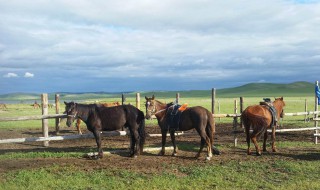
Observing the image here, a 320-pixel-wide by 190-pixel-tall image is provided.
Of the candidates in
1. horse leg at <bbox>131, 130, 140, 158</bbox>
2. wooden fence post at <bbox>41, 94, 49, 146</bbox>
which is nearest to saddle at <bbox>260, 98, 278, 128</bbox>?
horse leg at <bbox>131, 130, 140, 158</bbox>

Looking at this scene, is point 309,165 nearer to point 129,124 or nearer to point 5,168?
point 129,124

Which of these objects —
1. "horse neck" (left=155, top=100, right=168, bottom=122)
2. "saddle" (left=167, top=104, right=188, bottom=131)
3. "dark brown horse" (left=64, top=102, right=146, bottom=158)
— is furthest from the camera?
"horse neck" (left=155, top=100, right=168, bottom=122)

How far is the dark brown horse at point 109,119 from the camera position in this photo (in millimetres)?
10859

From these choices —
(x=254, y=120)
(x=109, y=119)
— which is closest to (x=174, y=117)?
(x=109, y=119)

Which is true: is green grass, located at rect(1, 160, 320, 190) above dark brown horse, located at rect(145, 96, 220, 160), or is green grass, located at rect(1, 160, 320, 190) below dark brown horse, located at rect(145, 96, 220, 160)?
below

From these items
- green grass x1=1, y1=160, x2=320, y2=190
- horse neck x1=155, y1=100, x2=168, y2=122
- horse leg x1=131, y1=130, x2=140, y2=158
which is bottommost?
green grass x1=1, y1=160, x2=320, y2=190

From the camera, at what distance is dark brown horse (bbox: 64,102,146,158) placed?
10.9 metres

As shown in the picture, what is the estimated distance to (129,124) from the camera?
11.2 metres

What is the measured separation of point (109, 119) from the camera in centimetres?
1110

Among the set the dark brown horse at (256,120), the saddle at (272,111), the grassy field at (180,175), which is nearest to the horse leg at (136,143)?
the grassy field at (180,175)

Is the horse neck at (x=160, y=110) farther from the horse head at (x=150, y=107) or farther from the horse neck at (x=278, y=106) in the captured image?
the horse neck at (x=278, y=106)

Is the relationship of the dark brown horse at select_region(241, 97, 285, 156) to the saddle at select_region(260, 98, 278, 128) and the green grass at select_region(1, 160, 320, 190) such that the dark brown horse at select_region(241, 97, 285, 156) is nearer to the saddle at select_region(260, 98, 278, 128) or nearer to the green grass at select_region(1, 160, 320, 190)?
the saddle at select_region(260, 98, 278, 128)

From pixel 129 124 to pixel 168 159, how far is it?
1716mm

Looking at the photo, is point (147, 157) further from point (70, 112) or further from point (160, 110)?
point (70, 112)
